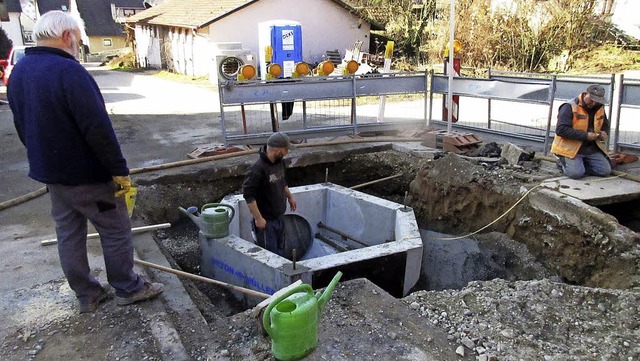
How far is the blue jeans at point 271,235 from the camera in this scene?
579 cm

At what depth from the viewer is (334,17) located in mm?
24734

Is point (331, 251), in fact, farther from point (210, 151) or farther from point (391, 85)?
point (391, 85)

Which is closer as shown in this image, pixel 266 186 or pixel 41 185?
pixel 266 186

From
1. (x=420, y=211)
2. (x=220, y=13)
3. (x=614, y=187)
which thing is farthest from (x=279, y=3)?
(x=614, y=187)

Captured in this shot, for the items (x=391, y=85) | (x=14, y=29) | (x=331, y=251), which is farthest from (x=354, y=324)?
(x=14, y=29)

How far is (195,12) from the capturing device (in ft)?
82.2

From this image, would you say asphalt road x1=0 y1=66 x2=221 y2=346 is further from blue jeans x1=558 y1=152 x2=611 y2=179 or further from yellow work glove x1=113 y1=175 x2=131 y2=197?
blue jeans x1=558 y1=152 x2=611 y2=179

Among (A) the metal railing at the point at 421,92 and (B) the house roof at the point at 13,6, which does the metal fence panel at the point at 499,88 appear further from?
(B) the house roof at the point at 13,6

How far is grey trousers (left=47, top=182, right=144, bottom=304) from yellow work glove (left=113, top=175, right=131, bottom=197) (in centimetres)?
7

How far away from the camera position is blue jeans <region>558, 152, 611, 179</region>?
6.47m

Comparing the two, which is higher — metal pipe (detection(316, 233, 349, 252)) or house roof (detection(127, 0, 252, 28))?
house roof (detection(127, 0, 252, 28))

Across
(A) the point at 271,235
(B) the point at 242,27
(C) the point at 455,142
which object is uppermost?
(B) the point at 242,27

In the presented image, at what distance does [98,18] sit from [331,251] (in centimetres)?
4983

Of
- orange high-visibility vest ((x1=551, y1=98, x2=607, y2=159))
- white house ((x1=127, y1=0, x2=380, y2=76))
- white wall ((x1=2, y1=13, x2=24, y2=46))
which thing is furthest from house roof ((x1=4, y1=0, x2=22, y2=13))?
orange high-visibility vest ((x1=551, y1=98, x2=607, y2=159))
